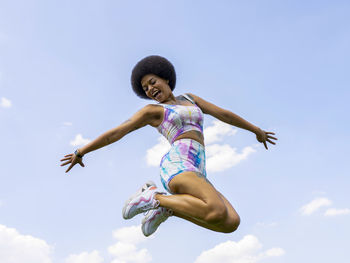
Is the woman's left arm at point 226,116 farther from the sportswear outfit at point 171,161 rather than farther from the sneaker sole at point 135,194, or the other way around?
the sneaker sole at point 135,194

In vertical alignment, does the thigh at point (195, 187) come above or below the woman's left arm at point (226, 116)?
below

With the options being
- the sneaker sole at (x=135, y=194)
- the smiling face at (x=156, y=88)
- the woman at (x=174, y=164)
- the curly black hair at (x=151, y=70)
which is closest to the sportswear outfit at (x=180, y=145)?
the woman at (x=174, y=164)

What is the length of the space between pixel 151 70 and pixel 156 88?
297 millimetres

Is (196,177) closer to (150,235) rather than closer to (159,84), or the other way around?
(150,235)

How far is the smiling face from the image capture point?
5434 millimetres

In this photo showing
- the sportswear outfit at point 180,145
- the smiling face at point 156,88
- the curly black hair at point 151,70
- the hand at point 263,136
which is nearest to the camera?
the sportswear outfit at point 180,145

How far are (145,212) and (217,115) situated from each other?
1.77 meters

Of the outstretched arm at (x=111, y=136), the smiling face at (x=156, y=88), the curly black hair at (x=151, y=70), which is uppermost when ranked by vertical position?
the curly black hair at (x=151, y=70)

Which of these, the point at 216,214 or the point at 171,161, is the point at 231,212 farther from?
the point at 171,161

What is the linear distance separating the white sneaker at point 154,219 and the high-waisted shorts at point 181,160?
27cm

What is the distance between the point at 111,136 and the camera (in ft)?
16.1

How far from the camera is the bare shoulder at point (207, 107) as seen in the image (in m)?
5.74

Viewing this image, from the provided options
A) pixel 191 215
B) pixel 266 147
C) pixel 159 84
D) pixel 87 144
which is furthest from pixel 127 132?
pixel 266 147

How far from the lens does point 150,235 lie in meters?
5.21
